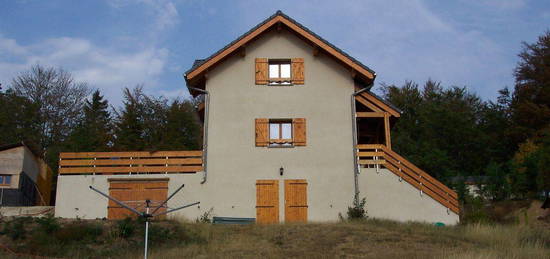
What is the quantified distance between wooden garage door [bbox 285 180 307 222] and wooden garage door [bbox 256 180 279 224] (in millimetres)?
410

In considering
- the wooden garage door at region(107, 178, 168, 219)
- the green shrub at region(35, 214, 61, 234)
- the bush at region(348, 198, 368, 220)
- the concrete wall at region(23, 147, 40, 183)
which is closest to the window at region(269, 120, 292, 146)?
the bush at region(348, 198, 368, 220)

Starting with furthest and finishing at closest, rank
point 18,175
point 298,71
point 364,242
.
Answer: point 18,175 → point 298,71 → point 364,242

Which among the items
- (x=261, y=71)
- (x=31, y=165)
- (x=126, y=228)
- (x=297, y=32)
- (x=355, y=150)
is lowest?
(x=126, y=228)

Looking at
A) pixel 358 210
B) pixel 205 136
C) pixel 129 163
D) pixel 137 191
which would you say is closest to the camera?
pixel 358 210

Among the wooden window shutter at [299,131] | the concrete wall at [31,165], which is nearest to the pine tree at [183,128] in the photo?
the concrete wall at [31,165]

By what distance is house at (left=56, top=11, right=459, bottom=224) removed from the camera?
2183cm

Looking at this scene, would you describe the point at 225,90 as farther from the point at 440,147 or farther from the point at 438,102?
the point at 438,102

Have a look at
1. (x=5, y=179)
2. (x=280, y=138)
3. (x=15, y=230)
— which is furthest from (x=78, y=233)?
(x=5, y=179)

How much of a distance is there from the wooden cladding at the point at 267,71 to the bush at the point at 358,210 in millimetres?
5271

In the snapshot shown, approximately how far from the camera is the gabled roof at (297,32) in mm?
22938

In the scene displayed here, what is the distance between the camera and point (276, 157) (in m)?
22.5

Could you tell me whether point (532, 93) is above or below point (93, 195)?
above

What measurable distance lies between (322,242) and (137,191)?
8632mm

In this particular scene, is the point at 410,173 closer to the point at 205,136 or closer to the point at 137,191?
the point at 205,136
